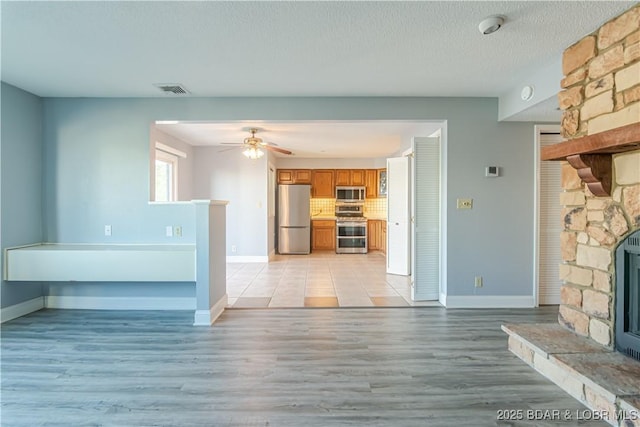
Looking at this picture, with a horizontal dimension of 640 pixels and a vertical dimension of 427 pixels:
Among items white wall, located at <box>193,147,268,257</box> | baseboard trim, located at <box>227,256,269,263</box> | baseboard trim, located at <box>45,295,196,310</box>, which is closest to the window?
white wall, located at <box>193,147,268,257</box>

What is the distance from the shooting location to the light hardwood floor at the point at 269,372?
1866 millimetres

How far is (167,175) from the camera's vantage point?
6031mm

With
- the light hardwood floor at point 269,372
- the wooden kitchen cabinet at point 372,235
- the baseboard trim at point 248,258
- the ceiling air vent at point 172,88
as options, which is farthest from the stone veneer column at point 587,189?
the wooden kitchen cabinet at point 372,235

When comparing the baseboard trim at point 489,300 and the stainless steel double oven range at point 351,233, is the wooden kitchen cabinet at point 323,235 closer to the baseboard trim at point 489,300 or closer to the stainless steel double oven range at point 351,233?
the stainless steel double oven range at point 351,233

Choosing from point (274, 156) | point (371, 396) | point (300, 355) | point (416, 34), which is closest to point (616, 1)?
point (416, 34)

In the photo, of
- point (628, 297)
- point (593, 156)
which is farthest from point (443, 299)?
point (593, 156)

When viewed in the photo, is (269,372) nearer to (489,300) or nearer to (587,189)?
(587,189)

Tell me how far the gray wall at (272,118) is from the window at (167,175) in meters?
1.91

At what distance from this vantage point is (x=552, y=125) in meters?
3.73

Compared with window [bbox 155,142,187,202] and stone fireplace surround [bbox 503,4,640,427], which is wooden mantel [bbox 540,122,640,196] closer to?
stone fireplace surround [bbox 503,4,640,427]

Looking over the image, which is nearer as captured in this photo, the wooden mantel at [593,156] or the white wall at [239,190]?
the wooden mantel at [593,156]

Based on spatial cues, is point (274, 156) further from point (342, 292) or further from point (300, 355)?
point (300, 355)

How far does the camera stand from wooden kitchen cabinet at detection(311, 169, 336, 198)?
8.36 metres

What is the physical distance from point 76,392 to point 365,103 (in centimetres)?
350
